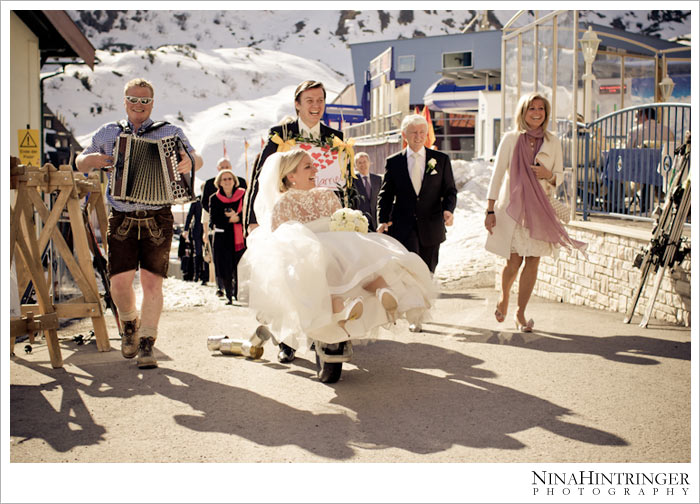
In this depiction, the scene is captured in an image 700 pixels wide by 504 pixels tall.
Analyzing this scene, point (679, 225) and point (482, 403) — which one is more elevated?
point (679, 225)

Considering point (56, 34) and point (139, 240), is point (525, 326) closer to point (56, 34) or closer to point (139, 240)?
point (139, 240)

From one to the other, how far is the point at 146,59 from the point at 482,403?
78.9 meters

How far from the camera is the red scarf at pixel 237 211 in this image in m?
12.1

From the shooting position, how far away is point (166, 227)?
22.9 ft

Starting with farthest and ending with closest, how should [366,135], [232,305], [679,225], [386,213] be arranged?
[366,135] < [232,305] < [386,213] < [679,225]

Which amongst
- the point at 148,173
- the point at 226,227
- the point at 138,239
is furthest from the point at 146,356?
the point at 226,227

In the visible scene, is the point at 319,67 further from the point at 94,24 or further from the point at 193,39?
the point at 94,24

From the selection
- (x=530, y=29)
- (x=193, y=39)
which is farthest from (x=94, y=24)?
(x=530, y=29)

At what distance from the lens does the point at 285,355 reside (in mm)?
7008

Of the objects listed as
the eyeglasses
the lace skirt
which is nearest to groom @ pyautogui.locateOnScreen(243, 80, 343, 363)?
the eyeglasses

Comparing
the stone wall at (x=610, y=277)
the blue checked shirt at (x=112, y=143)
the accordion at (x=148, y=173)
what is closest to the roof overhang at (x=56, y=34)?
the blue checked shirt at (x=112, y=143)

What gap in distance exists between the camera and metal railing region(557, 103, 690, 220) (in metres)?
9.27

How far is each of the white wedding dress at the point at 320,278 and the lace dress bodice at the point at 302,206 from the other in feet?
0.38

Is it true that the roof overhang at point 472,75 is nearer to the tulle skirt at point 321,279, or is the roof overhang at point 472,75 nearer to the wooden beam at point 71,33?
the wooden beam at point 71,33
